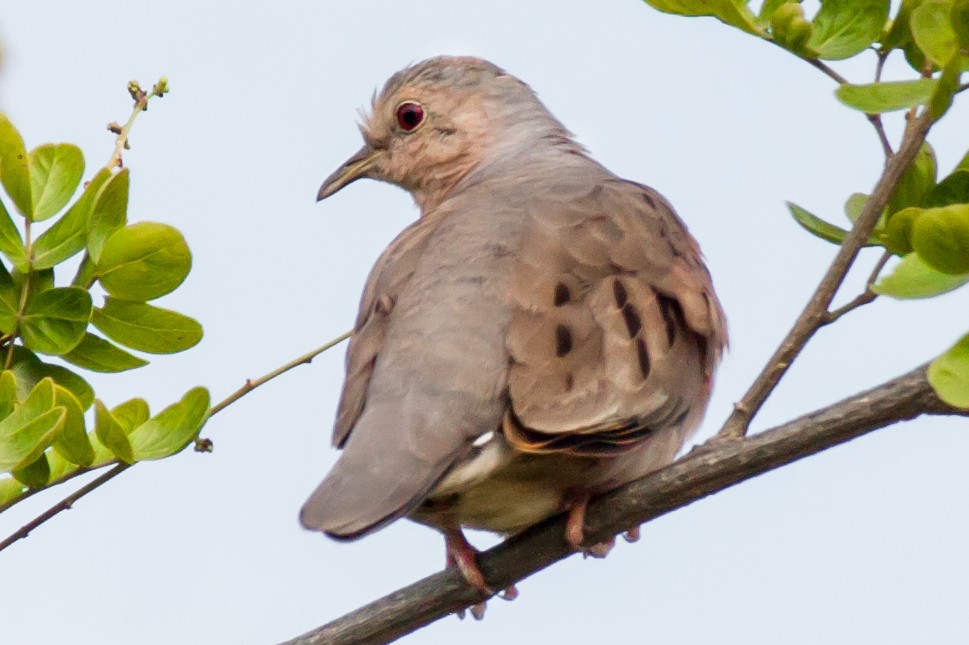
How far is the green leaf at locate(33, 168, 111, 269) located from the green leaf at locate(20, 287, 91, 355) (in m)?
0.10

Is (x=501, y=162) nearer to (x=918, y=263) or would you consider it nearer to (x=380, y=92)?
(x=380, y=92)

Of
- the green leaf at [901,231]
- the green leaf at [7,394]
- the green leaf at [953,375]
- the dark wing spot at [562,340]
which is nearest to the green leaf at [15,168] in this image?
the green leaf at [7,394]

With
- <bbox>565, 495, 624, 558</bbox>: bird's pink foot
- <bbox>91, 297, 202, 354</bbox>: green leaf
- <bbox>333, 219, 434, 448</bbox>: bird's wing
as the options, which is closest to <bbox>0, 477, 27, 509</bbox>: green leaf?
<bbox>91, 297, 202, 354</bbox>: green leaf

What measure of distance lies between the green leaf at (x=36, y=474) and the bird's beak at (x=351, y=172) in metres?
3.36

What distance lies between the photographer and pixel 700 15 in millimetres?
3668

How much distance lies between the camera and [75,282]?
3.79 metres

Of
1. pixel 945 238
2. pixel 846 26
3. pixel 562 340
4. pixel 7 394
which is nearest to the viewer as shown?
pixel 945 238

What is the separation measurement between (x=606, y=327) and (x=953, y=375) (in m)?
1.63

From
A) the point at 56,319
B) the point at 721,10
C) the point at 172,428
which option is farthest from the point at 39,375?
the point at 721,10

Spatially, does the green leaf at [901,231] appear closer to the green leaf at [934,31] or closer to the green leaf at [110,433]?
the green leaf at [934,31]

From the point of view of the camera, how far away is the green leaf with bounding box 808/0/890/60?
11.6ft

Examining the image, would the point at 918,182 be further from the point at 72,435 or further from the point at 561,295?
the point at 72,435

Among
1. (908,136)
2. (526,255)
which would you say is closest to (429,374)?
(526,255)

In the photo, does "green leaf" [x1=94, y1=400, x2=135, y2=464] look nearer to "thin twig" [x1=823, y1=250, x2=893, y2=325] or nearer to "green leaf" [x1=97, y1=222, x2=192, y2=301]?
"green leaf" [x1=97, y1=222, x2=192, y2=301]
